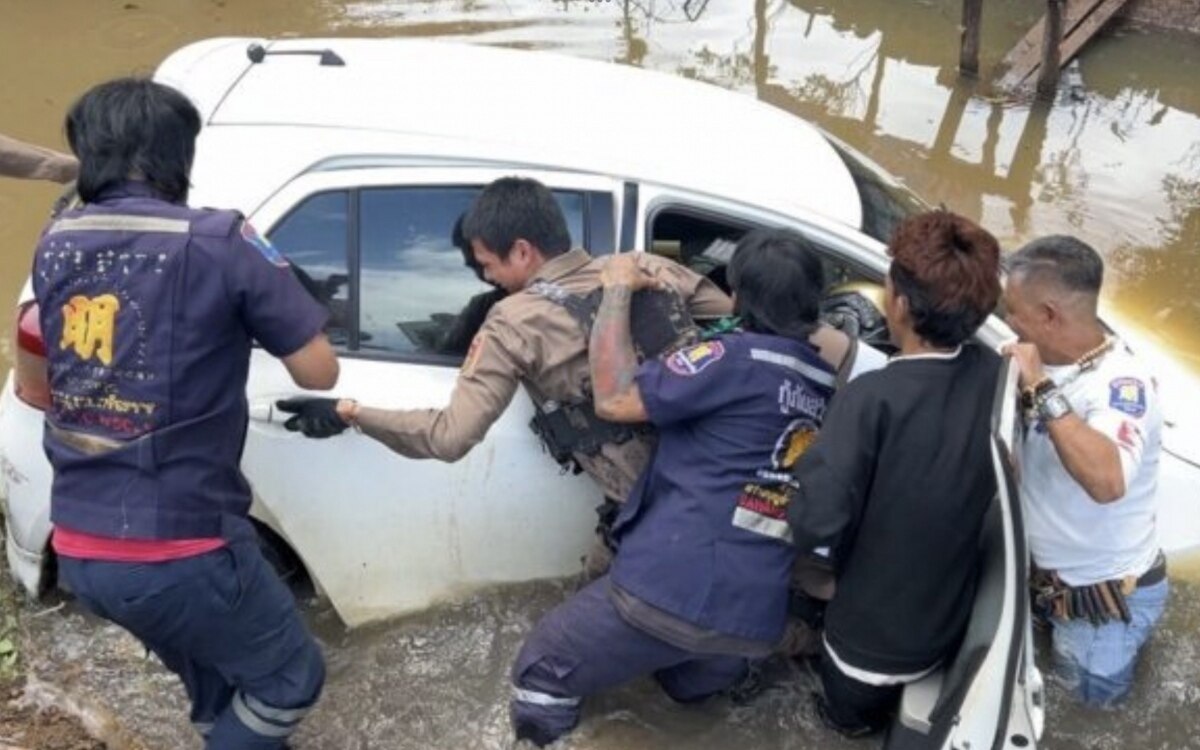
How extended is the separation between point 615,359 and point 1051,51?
6.06 metres

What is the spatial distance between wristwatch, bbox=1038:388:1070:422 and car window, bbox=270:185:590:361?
4.37ft

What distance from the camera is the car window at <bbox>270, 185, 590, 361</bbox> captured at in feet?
10.4

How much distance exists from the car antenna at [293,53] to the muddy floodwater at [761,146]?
10.0 inches

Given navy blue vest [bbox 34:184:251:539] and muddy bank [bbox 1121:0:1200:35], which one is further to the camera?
muddy bank [bbox 1121:0:1200:35]

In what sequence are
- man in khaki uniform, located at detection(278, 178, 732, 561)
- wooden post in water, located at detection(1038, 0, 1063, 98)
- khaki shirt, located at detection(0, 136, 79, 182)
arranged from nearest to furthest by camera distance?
man in khaki uniform, located at detection(278, 178, 732, 561), khaki shirt, located at detection(0, 136, 79, 182), wooden post in water, located at detection(1038, 0, 1063, 98)

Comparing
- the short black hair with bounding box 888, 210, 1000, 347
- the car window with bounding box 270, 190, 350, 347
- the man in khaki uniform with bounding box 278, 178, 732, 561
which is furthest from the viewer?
the car window with bounding box 270, 190, 350, 347

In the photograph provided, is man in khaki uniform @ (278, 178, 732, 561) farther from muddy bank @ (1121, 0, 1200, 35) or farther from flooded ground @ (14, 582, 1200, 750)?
muddy bank @ (1121, 0, 1200, 35)

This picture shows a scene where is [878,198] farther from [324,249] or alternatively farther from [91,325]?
[91,325]

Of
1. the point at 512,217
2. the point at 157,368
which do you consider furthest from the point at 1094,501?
the point at 157,368

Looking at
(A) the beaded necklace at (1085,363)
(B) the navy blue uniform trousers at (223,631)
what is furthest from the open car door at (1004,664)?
(B) the navy blue uniform trousers at (223,631)

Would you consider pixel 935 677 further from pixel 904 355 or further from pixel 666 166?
pixel 666 166

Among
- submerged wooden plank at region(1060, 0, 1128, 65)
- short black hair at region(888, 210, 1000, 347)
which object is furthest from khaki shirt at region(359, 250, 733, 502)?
submerged wooden plank at region(1060, 0, 1128, 65)

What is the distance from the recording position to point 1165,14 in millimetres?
9211

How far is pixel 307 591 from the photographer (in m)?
3.66
